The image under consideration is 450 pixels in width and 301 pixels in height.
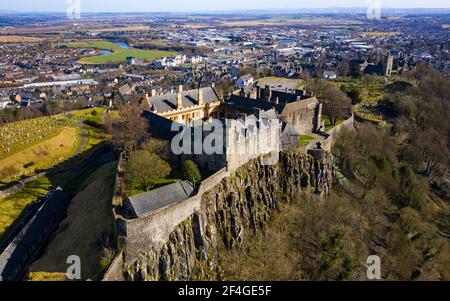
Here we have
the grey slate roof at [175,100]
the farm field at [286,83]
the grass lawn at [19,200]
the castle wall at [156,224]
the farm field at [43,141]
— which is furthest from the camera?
the farm field at [286,83]

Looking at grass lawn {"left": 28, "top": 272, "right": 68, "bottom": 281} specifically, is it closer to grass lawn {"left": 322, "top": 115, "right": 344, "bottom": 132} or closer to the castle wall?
the castle wall

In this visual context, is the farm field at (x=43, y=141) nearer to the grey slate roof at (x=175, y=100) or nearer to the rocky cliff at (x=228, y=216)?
the grey slate roof at (x=175, y=100)

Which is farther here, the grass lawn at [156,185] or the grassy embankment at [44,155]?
the grassy embankment at [44,155]

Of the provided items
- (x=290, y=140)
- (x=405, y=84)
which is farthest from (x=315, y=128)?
(x=405, y=84)

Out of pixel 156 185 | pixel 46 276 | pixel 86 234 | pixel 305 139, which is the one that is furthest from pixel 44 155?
pixel 305 139

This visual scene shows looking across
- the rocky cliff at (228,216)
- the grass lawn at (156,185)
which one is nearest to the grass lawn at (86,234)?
the grass lawn at (156,185)

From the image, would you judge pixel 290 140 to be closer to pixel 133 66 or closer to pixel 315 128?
pixel 315 128
